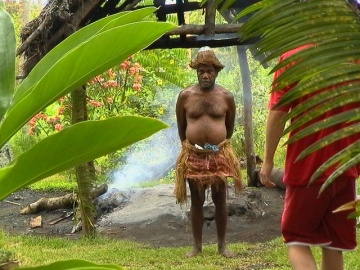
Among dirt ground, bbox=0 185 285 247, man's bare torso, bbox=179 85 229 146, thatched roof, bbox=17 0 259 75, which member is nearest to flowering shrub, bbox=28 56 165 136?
dirt ground, bbox=0 185 285 247

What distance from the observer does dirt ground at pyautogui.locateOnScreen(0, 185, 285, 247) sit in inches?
314

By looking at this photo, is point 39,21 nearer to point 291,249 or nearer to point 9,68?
point 291,249

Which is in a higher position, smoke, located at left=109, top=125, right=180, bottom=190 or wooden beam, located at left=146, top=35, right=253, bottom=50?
wooden beam, located at left=146, top=35, right=253, bottom=50

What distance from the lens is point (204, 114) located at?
6340 millimetres

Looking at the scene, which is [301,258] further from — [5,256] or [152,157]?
[152,157]

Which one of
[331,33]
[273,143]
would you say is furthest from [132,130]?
[273,143]

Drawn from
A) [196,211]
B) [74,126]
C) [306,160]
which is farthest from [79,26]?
[74,126]

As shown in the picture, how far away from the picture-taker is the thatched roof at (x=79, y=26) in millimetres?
6996

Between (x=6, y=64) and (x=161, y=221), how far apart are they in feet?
23.1

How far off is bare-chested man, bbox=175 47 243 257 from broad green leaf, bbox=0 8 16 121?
476 centimetres

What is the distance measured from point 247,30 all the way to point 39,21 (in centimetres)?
600

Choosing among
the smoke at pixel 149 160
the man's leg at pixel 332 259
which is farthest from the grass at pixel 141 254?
the smoke at pixel 149 160

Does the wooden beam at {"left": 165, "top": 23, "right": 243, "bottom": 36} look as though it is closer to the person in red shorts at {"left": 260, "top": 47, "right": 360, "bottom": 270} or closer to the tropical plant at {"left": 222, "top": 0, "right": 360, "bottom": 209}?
the person in red shorts at {"left": 260, "top": 47, "right": 360, "bottom": 270}

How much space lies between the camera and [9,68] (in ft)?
4.72
